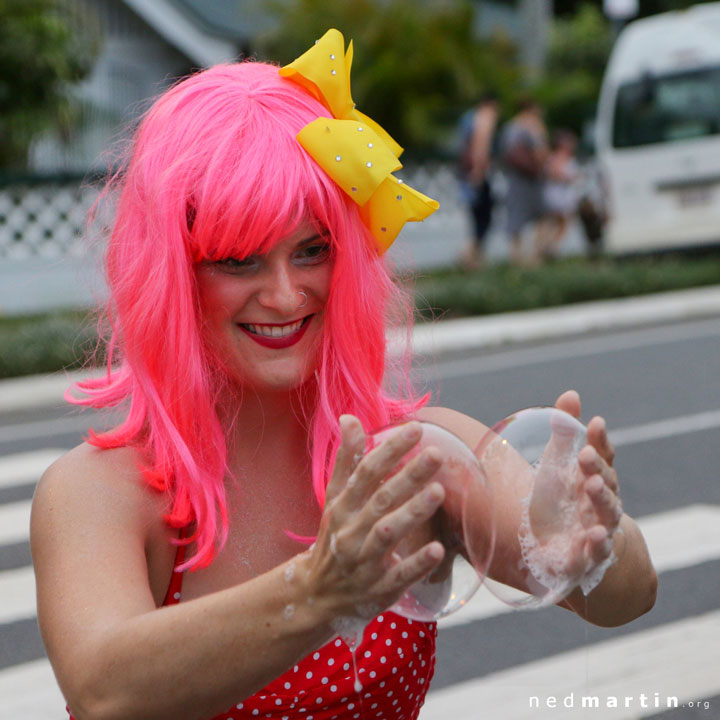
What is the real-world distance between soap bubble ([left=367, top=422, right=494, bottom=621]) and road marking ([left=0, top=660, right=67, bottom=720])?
233 centimetres

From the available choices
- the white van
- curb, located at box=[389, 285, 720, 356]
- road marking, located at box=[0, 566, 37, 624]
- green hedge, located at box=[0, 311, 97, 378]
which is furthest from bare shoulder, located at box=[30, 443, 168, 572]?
the white van

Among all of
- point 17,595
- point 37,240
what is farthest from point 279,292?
point 37,240

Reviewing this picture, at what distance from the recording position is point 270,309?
1.80 metres

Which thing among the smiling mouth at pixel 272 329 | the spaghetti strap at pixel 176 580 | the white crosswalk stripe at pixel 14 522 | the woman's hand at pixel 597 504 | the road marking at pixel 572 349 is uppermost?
the smiling mouth at pixel 272 329

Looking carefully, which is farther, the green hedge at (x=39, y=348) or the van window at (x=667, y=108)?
the van window at (x=667, y=108)

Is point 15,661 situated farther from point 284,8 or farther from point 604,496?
point 284,8

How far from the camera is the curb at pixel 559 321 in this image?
10.8 meters

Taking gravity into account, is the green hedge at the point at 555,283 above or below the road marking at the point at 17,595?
below

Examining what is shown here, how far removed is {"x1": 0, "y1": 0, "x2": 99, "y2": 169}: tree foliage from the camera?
13.3 m

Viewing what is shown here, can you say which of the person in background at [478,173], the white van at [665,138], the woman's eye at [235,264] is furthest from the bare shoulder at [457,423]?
the person in background at [478,173]

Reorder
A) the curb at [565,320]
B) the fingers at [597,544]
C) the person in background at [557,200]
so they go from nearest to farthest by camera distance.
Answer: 1. the fingers at [597,544]
2. the curb at [565,320]
3. the person in background at [557,200]

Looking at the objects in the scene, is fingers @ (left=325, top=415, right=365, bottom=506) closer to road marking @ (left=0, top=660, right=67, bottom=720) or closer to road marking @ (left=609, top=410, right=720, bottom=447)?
road marking @ (left=0, top=660, right=67, bottom=720)

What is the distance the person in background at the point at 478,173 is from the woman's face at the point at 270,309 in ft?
41.1

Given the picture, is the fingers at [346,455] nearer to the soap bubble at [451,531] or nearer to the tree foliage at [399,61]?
the soap bubble at [451,531]
